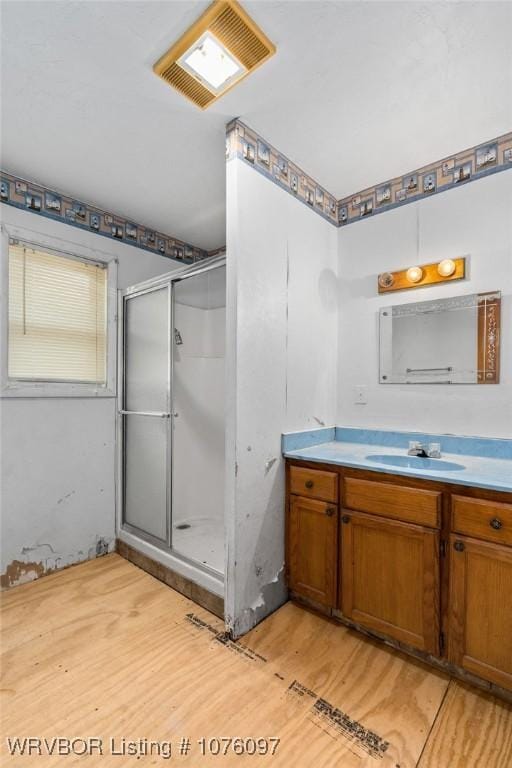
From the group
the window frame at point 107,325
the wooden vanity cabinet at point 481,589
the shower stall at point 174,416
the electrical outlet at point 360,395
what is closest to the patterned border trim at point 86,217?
the window frame at point 107,325

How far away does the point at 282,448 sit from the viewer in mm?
2008

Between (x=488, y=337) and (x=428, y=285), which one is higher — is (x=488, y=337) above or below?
below

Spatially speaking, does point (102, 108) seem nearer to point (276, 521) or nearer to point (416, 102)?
point (416, 102)

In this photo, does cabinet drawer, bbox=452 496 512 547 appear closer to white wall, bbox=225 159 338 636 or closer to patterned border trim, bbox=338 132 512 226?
white wall, bbox=225 159 338 636

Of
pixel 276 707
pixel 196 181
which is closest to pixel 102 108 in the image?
pixel 196 181

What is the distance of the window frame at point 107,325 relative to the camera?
214 cm

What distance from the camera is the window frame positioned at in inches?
84.3

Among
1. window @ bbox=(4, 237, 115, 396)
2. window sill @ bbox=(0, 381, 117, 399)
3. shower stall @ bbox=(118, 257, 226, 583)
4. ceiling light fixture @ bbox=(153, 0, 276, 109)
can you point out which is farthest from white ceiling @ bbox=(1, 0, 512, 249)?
window sill @ bbox=(0, 381, 117, 399)

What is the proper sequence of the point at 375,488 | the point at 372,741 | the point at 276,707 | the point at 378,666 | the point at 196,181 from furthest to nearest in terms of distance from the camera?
1. the point at 196,181
2. the point at 375,488
3. the point at 378,666
4. the point at 276,707
5. the point at 372,741

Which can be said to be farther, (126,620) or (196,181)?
(196,181)

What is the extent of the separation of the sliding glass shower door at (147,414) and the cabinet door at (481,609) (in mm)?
1630

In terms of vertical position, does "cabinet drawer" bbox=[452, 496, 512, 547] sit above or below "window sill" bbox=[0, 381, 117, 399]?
below

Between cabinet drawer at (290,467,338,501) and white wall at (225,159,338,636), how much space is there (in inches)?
3.5

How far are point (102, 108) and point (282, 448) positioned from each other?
1.87 metres
